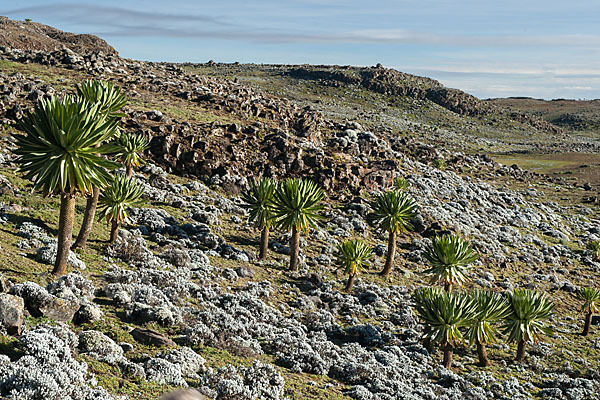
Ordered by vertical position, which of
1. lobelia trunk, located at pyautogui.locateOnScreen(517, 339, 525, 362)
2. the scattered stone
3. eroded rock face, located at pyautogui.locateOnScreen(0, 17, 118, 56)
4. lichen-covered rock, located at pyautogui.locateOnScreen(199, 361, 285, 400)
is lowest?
lobelia trunk, located at pyautogui.locateOnScreen(517, 339, 525, 362)

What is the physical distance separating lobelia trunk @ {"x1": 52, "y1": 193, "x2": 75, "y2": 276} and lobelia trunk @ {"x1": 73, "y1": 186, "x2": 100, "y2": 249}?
13.1 feet

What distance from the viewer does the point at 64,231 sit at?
16734 mm

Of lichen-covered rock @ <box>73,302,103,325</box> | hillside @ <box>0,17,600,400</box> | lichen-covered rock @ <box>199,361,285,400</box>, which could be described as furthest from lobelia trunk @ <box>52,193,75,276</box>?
lichen-covered rock @ <box>199,361,285,400</box>

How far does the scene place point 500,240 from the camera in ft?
148

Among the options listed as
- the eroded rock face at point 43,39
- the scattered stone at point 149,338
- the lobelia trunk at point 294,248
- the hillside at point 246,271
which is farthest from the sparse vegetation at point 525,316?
the eroded rock face at point 43,39

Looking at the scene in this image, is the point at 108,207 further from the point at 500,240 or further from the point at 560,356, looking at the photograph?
the point at 500,240

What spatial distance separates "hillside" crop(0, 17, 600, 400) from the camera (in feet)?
43.2

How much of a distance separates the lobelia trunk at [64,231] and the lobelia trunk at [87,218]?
3.99 m

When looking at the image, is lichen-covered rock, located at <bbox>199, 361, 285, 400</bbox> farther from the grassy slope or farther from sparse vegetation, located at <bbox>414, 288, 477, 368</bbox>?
sparse vegetation, located at <bbox>414, 288, 477, 368</bbox>

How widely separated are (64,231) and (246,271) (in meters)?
11.2

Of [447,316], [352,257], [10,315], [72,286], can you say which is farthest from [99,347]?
[352,257]

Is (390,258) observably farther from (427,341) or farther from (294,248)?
(427,341)

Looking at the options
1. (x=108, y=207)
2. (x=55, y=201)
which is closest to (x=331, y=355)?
(x=108, y=207)

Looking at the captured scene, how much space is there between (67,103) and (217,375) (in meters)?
10.4
